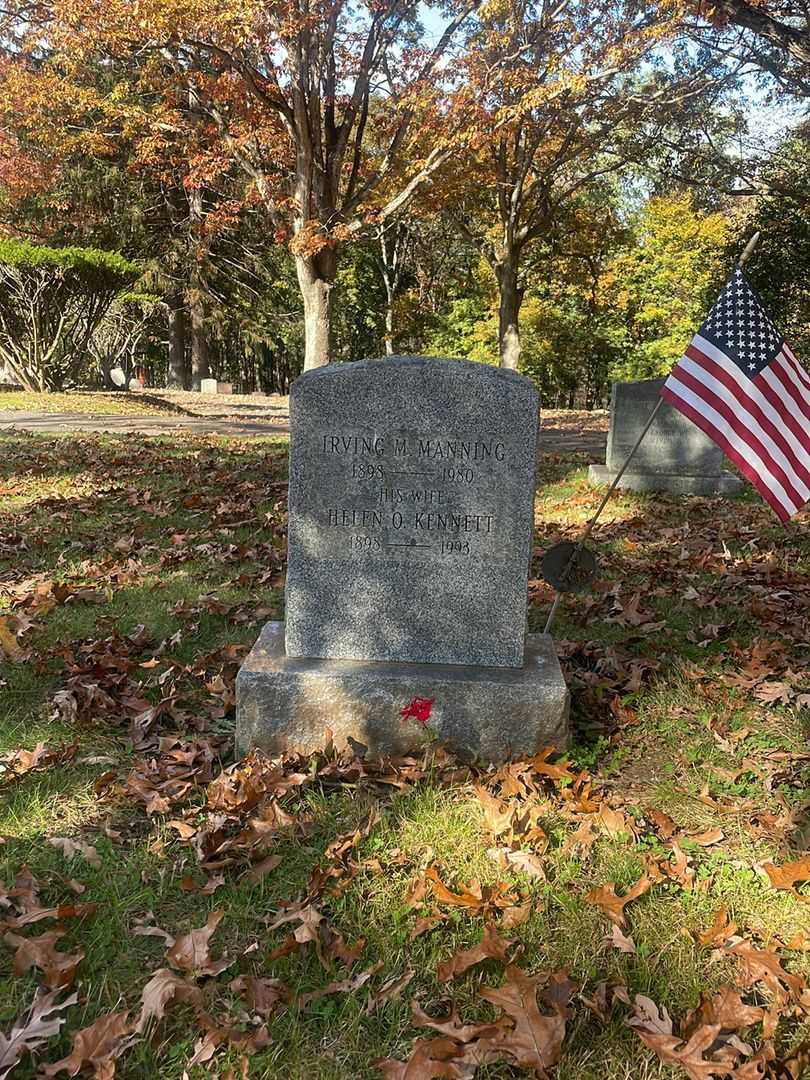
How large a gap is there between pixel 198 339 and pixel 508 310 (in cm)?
1274

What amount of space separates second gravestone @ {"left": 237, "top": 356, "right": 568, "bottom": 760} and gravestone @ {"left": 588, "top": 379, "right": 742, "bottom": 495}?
6.40 meters

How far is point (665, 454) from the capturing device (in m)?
9.54

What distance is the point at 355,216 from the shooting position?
17.9 m

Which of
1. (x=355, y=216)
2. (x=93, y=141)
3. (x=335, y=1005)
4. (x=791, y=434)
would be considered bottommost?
(x=335, y=1005)

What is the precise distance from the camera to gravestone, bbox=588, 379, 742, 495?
31.0ft

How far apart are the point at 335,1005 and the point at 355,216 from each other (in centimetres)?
1774

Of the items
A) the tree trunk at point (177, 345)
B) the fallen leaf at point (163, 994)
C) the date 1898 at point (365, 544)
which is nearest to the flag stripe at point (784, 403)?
the date 1898 at point (365, 544)

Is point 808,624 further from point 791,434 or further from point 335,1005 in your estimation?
point 335,1005

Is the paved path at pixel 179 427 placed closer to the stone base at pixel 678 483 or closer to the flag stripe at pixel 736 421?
the stone base at pixel 678 483

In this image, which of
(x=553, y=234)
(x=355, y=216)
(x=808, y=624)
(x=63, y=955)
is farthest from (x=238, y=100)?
(x=63, y=955)

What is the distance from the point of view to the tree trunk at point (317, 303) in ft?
56.6

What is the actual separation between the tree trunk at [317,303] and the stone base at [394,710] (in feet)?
47.4

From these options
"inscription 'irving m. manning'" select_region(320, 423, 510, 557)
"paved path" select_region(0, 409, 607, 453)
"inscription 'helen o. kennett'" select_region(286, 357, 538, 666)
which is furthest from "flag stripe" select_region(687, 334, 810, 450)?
"paved path" select_region(0, 409, 607, 453)

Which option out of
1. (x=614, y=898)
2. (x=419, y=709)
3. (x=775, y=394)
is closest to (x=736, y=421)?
(x=775, y=394)
